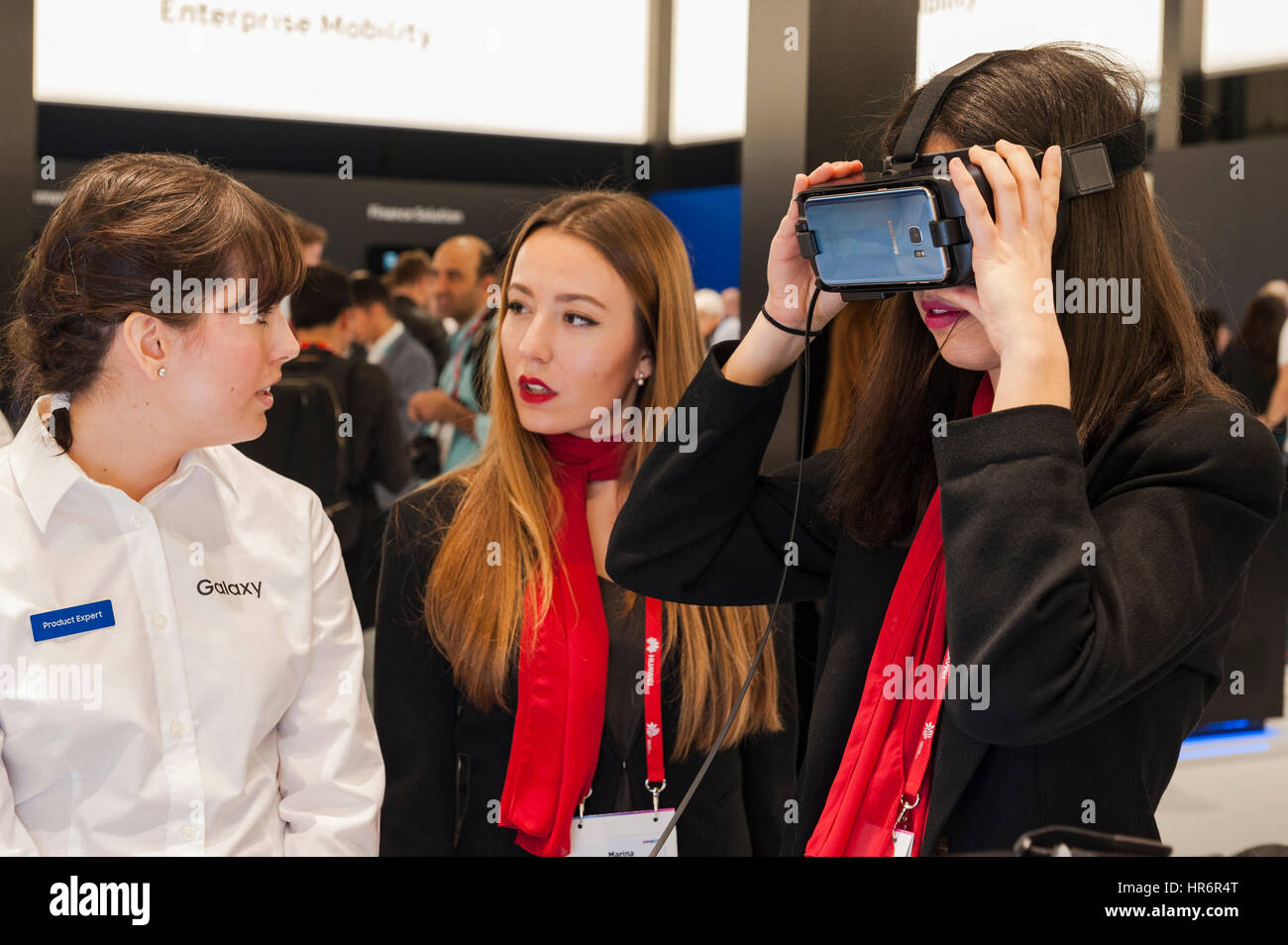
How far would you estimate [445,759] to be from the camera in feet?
5.81

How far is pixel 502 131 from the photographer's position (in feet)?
11.1

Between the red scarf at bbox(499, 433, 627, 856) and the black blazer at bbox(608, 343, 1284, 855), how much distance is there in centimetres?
48

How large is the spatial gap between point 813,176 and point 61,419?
2.96 ft

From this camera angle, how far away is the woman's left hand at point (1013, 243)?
1076 millimetres

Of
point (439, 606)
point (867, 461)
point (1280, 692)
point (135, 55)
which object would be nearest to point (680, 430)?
point (867, 461)

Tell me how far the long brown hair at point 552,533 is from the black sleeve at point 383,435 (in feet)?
6.12

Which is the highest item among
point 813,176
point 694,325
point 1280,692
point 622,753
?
point 813,176

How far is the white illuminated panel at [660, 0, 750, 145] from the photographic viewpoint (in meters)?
3.29

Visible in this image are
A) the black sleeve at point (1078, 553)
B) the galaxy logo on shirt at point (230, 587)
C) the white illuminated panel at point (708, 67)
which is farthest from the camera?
the white illuminated panel at point (708, 67)

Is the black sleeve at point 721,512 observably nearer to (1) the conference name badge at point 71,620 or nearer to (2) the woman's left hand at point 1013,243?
(2) the woman's left hand at point 1013,243

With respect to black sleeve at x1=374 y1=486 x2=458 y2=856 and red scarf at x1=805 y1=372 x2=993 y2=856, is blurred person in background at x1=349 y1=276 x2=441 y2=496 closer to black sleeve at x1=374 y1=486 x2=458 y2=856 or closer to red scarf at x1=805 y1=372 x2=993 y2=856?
black sleeve at x1=374 y1=486 x2=458 y2=856
